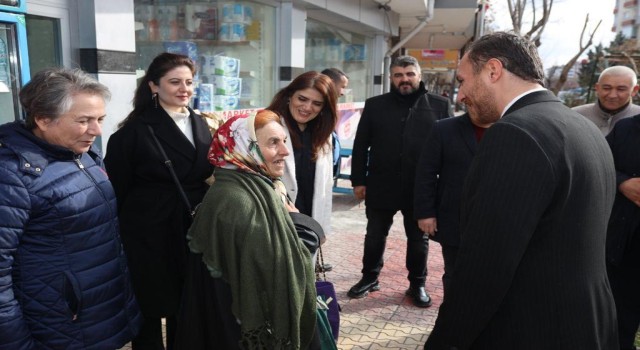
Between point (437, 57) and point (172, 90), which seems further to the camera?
point (437, 57)

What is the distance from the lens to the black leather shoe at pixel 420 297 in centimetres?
397

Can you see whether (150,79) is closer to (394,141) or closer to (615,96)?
(394,141)

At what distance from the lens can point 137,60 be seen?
4.98 meters

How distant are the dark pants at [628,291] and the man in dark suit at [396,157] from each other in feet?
4.36

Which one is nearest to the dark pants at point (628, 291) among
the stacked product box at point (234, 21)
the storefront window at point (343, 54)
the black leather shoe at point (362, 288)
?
the black leather shoe at point (362, 288)

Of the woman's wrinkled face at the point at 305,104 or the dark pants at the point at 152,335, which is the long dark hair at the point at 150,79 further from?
the dark pants at the point at 152,335

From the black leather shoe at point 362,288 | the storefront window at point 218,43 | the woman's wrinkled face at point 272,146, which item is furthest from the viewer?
the storefront window at point 218,43

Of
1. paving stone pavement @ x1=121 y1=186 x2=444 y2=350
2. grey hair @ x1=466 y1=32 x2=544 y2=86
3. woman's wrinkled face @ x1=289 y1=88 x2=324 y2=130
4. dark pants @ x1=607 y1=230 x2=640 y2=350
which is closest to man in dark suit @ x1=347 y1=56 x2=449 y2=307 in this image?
paving stone pavement @ x1=121 y1=186 x2=444 y2=350

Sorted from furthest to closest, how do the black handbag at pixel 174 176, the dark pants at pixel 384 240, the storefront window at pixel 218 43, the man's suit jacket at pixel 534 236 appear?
the storefront window at pixel 218 43, the dark pants at pixel 384 240, the black handbag at pixel 174 176, the man's suit jacket at pixel 534 236

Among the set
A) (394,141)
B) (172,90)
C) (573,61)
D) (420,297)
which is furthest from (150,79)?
(573,61)

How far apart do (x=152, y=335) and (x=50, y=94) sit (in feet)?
4.84

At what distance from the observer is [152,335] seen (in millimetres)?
2746

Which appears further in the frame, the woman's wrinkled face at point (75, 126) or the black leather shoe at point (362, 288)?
the black leather shoe at point (362, 288)

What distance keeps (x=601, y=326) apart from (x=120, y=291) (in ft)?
6.10
